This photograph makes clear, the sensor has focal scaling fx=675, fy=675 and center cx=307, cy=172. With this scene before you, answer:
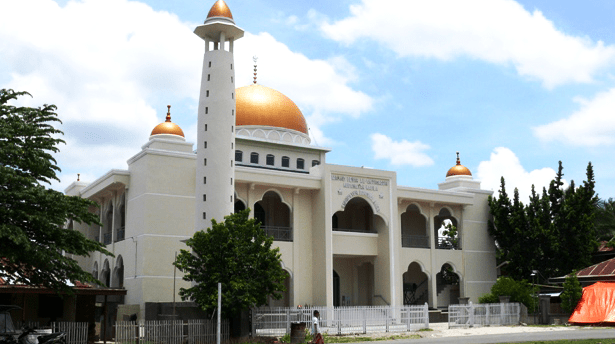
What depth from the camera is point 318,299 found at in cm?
3481

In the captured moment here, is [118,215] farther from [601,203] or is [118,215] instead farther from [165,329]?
[601,203]

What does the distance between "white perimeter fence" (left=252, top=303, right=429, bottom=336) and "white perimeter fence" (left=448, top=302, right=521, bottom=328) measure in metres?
1.94

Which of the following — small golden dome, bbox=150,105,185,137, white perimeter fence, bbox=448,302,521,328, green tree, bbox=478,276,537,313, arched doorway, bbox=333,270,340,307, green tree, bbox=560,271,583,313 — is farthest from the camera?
arched doorway, bbox=333,270,340,307

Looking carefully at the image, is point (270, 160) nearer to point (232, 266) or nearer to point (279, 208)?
point (279, 208)

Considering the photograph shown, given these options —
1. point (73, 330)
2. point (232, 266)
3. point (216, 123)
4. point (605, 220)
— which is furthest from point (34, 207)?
point (605, 220)

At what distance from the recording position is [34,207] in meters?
18.1

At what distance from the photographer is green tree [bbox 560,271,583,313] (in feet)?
106

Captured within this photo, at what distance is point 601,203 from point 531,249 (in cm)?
785

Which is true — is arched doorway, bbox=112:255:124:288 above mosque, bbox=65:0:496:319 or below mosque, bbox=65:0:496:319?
below

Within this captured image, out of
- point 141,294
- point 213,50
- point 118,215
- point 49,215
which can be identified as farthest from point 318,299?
point 49,215

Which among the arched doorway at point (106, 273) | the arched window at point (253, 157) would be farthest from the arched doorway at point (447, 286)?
the arched doorway at point (106, 273)

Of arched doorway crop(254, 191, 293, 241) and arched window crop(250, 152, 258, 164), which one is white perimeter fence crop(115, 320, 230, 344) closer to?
arched doorway crop(254, 191, 293, 241)

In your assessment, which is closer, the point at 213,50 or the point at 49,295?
the point at 49,295

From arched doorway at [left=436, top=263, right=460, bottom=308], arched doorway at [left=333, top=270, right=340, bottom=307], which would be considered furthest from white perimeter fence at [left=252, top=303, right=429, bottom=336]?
arched doorway at [left=436, top=263, right=460, bottom=308]
